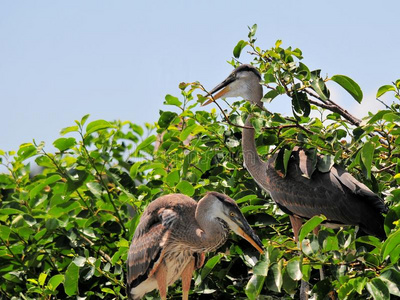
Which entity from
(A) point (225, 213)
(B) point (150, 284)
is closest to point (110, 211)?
(B) point (150, 284)

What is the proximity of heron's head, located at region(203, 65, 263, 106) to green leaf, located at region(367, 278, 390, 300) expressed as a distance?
2475 mm

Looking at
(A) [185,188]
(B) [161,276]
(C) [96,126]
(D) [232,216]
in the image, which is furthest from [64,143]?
(D) [232,216]

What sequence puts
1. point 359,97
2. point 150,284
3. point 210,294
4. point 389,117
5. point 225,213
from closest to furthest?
point 389,117 < point 359,97 < point 225,213 < point 150,284 < point 210,294

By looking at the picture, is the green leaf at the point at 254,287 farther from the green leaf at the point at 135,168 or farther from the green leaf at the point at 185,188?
the green leaf at the point at 135,168

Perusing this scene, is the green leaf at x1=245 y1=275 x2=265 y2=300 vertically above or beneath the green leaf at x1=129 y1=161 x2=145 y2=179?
beneath

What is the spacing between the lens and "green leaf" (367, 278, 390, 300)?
→ 3.48m

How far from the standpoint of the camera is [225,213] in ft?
15.8

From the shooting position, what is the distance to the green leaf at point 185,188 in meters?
5.31

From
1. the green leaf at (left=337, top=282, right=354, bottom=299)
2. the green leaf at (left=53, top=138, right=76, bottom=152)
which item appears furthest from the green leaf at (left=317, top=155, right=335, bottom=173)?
the green leaf at (left=53, top=138, right=76, bottom=152)

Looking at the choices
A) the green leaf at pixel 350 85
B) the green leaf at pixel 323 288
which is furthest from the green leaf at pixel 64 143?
the green leaf at pixel 323 288

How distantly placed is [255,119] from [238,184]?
4.10 feet

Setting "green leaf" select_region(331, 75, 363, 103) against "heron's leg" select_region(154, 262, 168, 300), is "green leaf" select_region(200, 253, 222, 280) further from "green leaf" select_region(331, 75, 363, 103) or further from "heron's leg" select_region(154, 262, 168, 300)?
"green leaf" select_region(331, 75, 363, 103)

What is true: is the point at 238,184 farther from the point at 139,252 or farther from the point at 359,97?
the point at 359,97

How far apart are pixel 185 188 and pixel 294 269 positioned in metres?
1.83
